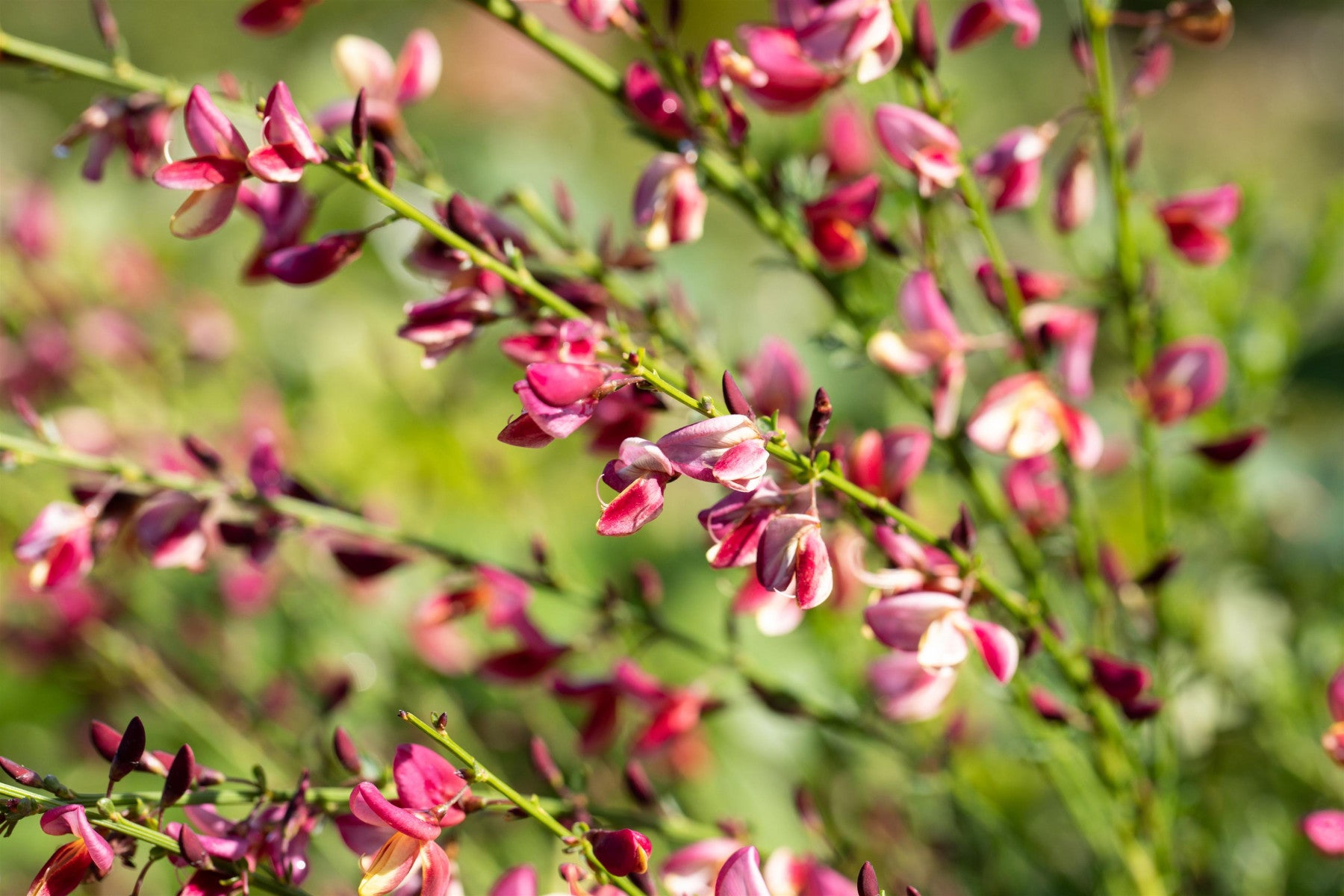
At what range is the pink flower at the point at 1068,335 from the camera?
0.40 m

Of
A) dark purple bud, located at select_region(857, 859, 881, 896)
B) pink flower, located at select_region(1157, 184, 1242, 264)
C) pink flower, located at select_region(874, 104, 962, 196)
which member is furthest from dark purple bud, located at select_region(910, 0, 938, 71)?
dark purple bud, located at select_region(857, 859, 881, 896)

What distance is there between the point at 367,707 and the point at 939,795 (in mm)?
348

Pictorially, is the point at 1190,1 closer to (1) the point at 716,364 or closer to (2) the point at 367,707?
(1) the point at 716,364

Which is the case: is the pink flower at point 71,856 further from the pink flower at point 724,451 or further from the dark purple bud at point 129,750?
the pink flower at point 724,451

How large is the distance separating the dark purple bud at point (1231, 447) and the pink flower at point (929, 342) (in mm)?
117

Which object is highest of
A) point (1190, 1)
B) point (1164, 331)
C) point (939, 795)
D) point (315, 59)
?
point (1190, 1)

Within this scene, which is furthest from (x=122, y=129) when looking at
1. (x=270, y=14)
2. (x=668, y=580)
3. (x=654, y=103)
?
(x=668, y=580)

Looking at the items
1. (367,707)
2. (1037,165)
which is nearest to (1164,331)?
(1037,165)

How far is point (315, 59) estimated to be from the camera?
1528 mm

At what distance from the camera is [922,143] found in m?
0.35

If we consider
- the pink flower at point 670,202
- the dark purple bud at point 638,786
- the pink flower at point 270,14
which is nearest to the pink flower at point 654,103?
the pink flower at point 670,202

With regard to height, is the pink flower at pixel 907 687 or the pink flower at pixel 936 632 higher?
the pink flower at pixel 936 632

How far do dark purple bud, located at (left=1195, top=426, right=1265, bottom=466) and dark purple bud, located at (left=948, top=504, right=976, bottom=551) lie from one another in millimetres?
147

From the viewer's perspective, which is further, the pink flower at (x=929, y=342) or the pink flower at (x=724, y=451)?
the pink flower at (x=929, y=342)
